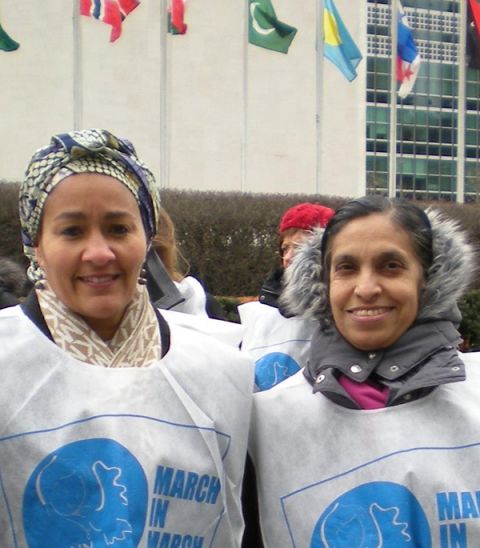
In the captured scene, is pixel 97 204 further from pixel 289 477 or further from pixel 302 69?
pixel 302 69

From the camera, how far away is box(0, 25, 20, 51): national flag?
Answer: 18906 mm

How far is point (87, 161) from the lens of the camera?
2057 mm

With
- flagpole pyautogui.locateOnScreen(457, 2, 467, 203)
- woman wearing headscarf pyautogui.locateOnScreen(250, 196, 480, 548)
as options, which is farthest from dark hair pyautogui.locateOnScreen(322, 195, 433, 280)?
flagpole pyautogui.locateOnScreen(457, 2, 467, 203)

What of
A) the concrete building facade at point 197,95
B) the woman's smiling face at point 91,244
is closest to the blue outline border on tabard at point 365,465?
the woman's smiling face at point 91,244

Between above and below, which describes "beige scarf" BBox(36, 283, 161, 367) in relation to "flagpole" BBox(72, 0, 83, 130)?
below

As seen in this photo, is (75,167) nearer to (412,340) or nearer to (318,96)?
(412,340)

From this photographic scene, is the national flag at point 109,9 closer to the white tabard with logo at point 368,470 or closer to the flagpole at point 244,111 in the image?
the flagpole at point 244,111

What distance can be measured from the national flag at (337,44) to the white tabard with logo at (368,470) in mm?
16995

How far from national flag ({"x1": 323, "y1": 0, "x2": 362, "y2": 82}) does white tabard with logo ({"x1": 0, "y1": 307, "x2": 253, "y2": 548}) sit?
A: 1718 centimetres

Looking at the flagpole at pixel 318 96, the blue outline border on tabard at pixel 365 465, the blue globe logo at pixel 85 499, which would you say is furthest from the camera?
the flagpole at pixel 318 96

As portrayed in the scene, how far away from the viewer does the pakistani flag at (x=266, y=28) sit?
1834cm

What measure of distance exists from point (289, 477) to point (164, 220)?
2.20 m

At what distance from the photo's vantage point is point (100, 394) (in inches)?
79.9

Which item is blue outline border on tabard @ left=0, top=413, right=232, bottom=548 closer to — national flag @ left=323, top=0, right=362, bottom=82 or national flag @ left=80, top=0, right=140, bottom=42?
national flag @ left=80, top=0, right=140, bottom=42
